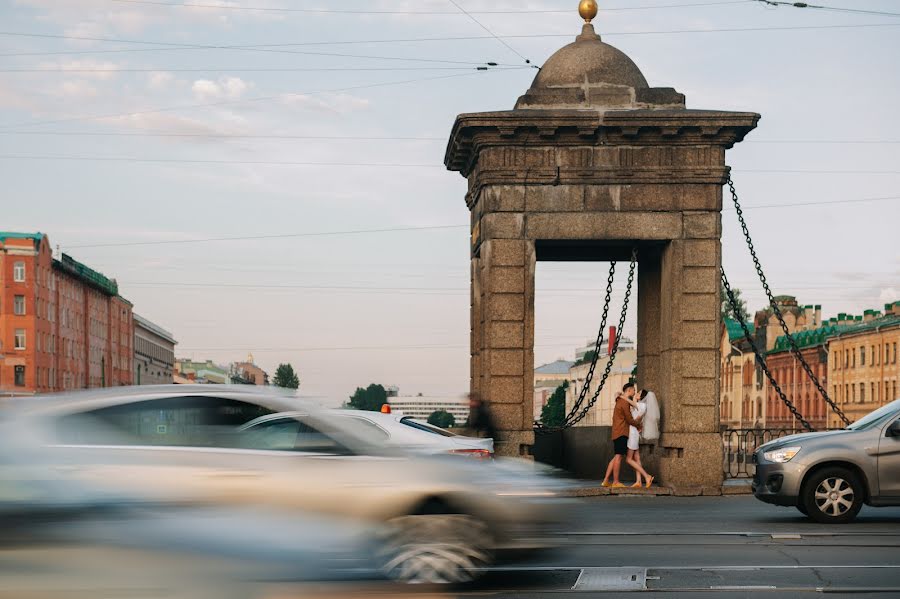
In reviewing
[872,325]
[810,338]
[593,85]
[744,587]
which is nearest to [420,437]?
[744,587]

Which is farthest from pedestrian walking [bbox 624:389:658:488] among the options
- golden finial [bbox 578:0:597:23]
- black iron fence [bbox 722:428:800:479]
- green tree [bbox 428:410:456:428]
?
A: golden finial [bbox 578:0:597:23]

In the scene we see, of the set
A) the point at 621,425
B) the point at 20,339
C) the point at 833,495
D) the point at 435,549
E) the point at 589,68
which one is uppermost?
the point at 589,68

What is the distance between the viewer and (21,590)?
354 cm

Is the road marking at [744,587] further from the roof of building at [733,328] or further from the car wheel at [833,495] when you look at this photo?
the roof of building at [733,328]

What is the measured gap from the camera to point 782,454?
16453 millimetres

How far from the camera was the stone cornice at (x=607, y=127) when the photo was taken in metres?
23.5

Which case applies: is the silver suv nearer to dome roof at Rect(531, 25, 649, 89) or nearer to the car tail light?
the car tail light

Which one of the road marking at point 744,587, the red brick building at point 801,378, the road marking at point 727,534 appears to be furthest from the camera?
the red brick building at point 801,378

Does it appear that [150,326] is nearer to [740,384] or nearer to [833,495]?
[740,384]

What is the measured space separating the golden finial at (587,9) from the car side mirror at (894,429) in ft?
39.3

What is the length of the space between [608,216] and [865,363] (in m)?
82.5

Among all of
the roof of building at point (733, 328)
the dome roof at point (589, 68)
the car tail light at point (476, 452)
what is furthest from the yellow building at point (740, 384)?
the car tail light at point (476, 452)

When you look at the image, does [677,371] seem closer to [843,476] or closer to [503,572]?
[843,476]

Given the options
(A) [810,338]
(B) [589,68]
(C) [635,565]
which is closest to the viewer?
(C) [635,565]
